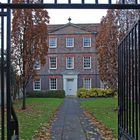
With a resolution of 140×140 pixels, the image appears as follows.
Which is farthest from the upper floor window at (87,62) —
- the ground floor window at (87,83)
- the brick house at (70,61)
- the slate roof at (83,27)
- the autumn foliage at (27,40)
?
the autumn foliage at (27,40)

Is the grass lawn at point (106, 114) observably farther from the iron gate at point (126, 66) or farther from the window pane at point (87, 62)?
the window pane at point (87, 62)

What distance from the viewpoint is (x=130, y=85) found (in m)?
5.74

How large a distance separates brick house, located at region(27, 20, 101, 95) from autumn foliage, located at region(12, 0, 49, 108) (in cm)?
2894

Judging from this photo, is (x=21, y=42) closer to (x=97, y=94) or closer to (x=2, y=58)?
(x=2, y=58)

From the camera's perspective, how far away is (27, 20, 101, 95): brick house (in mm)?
55656

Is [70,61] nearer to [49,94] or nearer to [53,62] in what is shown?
[53,62]

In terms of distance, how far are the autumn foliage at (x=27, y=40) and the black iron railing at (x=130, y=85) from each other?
1913cm

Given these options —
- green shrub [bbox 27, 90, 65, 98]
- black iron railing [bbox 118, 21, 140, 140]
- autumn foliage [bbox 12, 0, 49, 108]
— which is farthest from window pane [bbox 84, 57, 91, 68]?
black iron railing [bbox 118, 21, 140, 140]

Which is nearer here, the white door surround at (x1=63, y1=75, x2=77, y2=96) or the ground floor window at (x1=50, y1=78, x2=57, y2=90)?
the white door surround at (x1=63, y1=75, x2=77, y2=96)

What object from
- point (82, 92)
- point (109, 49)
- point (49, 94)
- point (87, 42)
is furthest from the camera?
point (87, 42)

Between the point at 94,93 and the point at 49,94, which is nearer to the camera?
the point at 94,93

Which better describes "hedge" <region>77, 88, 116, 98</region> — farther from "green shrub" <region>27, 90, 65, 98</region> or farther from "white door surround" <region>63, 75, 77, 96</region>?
"white door surround" <region>63, 75, 77, 96</region>

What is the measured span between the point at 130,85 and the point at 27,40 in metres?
20.5

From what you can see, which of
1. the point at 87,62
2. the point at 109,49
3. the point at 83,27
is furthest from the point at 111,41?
the point at 83,27
